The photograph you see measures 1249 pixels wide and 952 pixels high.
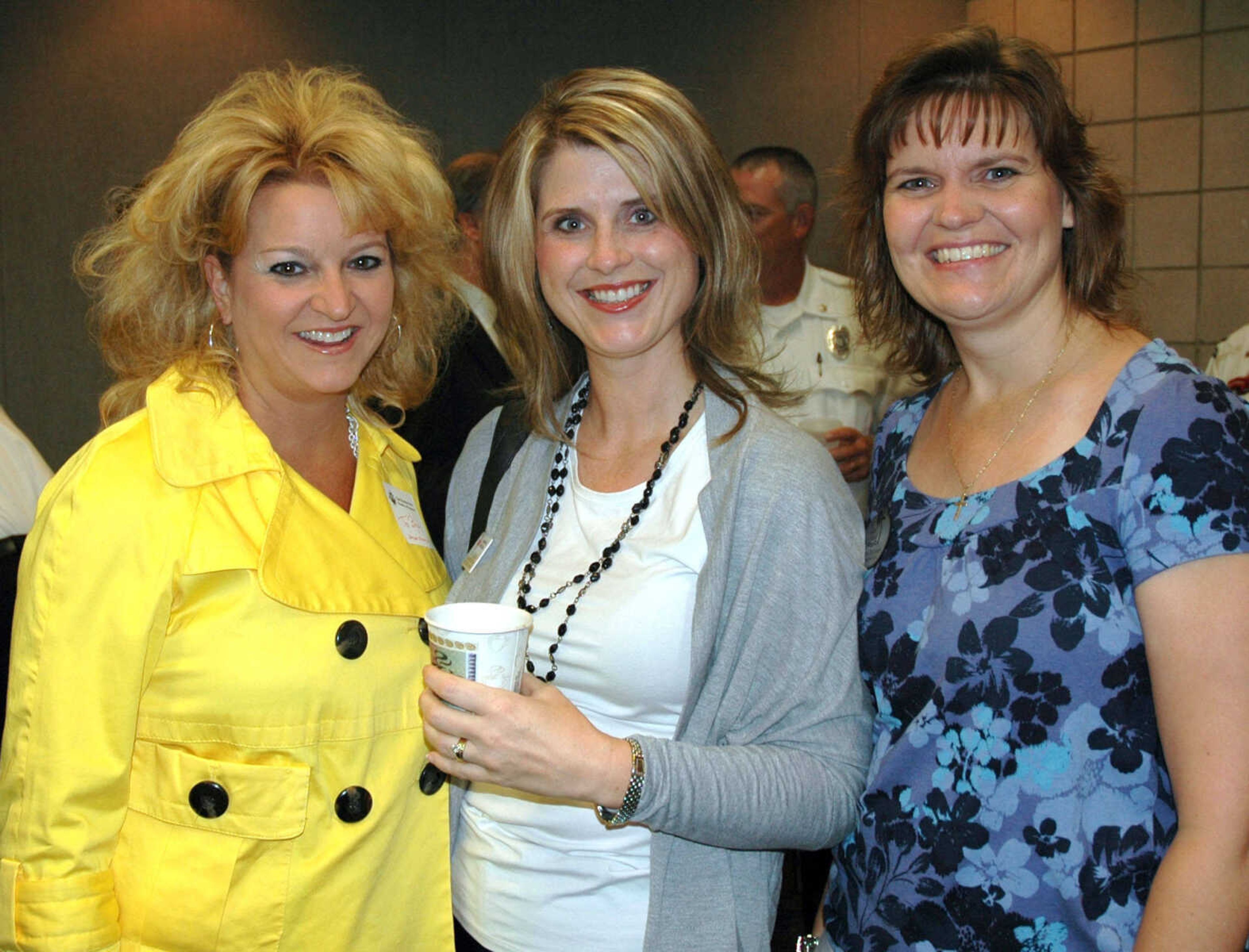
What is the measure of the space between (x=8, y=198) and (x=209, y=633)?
10.8ft

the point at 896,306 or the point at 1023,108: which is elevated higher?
the point at 1023,108

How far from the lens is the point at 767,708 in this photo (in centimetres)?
158

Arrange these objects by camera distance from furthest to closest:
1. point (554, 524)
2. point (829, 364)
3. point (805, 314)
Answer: point (805, 314)
point (829, 364)
point (554, 524)

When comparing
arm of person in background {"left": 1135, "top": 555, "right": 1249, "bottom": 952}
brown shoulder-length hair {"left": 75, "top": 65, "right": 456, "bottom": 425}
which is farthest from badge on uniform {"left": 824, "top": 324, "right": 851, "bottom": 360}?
arm of person in background {"left": 1135, "top": 555, "right": 1249, "bottom": 952}

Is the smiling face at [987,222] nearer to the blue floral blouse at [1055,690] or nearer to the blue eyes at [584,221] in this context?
the blue floral blouse at [1055,690]

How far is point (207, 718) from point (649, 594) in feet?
2.28

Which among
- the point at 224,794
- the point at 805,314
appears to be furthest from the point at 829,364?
the point at 224,794

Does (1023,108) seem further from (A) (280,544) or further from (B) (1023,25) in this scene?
(B) (1023,25)

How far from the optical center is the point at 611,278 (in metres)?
1.80

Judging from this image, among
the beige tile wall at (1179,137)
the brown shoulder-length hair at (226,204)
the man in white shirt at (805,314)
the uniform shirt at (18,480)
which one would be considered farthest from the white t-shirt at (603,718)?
the beige tile wall at (1179,137)

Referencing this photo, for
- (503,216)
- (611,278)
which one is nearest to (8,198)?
(503,216)

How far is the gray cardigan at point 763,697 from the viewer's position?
1518 mm

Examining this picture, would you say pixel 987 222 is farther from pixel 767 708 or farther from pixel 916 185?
pixel 767 708

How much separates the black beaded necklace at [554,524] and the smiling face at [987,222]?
46 cm
